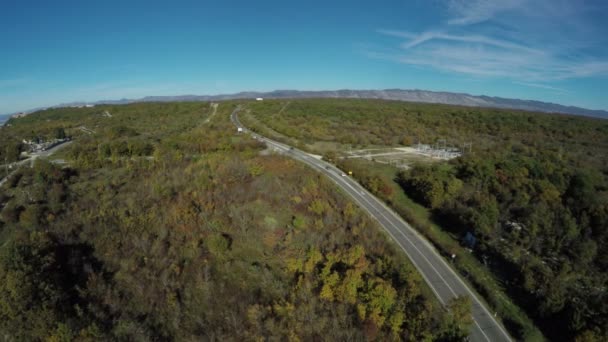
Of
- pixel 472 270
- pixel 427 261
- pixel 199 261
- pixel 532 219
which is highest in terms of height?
pixel 532 219

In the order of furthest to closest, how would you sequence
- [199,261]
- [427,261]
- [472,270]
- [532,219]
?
[532,219] → [427,261] → [472,270] → [199,261]

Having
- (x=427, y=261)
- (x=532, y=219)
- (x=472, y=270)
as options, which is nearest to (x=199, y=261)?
(x=427, y=261)

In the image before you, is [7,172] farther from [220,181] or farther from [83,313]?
[83,313]

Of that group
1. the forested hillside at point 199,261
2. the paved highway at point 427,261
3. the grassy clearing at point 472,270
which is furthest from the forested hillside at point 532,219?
the forested hillside at point 199,261

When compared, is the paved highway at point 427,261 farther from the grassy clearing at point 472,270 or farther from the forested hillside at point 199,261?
the forested hillside at point 199,261

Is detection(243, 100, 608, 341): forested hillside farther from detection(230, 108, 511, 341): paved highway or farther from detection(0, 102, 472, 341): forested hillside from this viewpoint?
detection(0, 102, 472, 341): forested hillside

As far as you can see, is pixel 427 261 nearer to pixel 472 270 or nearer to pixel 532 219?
pixel 472 270

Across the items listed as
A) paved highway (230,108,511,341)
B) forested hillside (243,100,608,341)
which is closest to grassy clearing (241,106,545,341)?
forested hillside (243,100,608,341)
